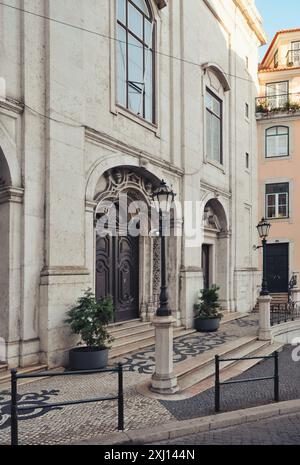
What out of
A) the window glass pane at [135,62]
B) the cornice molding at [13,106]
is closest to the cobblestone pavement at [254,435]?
the cornice molding at [13,106]

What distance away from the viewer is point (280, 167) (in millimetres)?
24953

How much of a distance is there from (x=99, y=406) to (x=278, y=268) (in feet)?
66.2

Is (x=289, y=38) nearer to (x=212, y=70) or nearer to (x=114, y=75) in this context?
(x=212, y=70)

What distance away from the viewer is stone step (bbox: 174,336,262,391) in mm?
8078

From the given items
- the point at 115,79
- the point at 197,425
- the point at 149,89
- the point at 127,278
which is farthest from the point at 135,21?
the point at 197,425

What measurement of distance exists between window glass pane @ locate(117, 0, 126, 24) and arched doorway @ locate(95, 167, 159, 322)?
4167 millimetres

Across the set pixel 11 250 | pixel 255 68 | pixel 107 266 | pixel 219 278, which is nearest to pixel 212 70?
pixel 255 68

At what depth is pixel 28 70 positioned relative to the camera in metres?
8.46

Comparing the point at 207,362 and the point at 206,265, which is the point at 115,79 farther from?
the point at 206,265

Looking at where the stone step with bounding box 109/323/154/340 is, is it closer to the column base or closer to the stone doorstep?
the column base

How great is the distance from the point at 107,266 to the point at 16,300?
3596 millimetres

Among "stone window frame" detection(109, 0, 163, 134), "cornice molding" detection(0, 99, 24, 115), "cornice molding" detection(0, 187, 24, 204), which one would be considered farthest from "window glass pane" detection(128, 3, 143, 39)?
"cornice molding" detection(0, 187, 24, 204)

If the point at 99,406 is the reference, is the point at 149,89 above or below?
above
